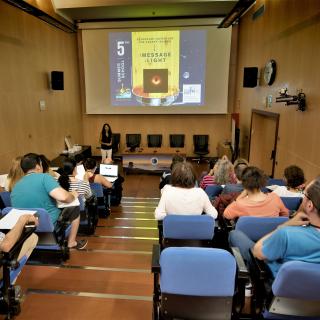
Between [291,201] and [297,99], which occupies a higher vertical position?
[297,99]

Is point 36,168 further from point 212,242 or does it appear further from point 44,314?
point 212,242

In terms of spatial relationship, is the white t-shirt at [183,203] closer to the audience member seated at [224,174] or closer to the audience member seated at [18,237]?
the audience member seated at [18,237]

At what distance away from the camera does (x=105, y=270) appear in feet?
8.72

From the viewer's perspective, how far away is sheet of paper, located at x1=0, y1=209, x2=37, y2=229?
214 centimetres

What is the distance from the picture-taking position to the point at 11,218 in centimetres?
225

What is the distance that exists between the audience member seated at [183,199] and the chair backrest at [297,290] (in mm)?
1022

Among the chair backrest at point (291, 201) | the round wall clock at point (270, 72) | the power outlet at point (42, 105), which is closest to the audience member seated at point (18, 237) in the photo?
the chair backrest at point (291, 201)

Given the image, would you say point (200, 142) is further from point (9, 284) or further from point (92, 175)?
point (9, 284)

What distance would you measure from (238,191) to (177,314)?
1.77 m

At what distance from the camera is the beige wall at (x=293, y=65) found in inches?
158

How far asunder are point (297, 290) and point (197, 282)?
1.74 feet

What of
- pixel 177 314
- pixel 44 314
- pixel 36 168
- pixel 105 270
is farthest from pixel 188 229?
pixel 36 168

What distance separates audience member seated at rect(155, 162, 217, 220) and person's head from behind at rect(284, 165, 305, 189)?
3.84 feet

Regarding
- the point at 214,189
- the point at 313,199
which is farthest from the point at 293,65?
the point at 313,199
